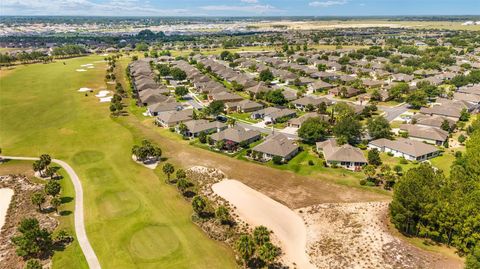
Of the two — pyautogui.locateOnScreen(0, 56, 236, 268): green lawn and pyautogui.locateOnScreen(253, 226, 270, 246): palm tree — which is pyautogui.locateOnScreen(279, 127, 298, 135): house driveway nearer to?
pyautogui.locateOnScreen(0, 56, 236, 268): green lawn

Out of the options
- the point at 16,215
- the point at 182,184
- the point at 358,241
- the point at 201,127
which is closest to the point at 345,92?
the point at 201,127

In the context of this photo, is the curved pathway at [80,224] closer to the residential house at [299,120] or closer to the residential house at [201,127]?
the residential house at [201,127]

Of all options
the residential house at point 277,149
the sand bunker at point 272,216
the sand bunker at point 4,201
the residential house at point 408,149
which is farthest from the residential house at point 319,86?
the sand bunker at point 4,201

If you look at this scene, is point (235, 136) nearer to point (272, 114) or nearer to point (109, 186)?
point (272, 114)

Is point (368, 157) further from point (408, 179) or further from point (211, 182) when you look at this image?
point (211, 182)

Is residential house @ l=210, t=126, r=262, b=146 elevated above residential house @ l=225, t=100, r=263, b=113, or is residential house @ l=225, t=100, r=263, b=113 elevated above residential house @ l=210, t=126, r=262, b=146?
residential house @ l=225, t=100, r=263, b=113

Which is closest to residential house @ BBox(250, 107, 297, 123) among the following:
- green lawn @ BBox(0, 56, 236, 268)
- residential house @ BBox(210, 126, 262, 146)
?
residential house @ BBox(210, 126, 262, 146)

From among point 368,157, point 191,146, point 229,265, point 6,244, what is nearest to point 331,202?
point 368,157
